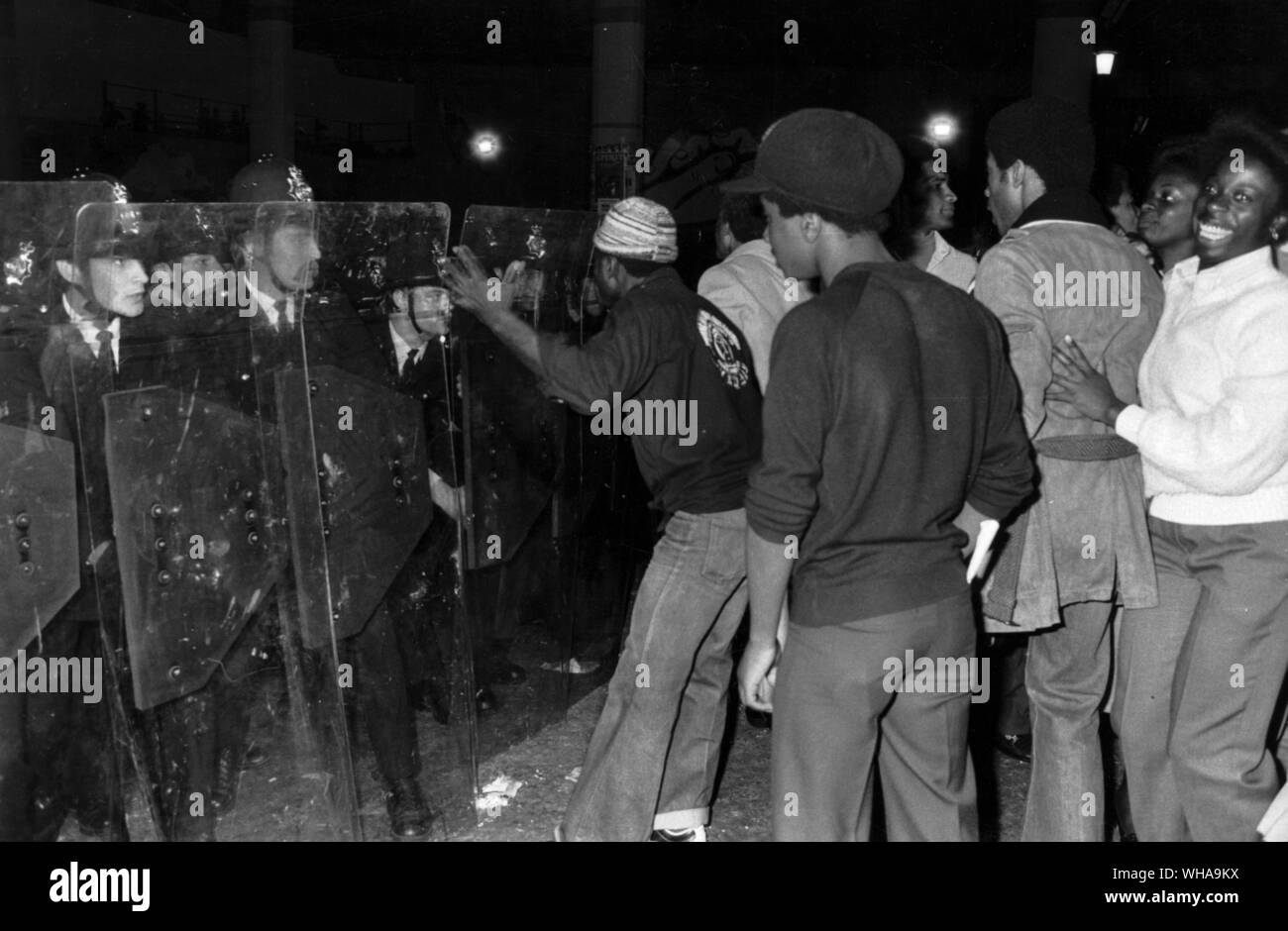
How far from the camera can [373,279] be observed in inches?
142

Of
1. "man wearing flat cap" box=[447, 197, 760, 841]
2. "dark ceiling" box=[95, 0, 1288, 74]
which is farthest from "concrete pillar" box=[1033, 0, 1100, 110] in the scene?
"man wearing flat cap" box=[447, 197, 760, 841]

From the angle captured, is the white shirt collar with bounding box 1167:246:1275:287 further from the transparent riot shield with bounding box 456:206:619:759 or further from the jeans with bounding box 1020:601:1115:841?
the transparent riot shield with bounding box 456:206:619:759

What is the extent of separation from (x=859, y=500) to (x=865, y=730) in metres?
0.47

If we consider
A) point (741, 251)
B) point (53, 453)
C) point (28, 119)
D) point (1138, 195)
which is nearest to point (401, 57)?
point (28, 119)

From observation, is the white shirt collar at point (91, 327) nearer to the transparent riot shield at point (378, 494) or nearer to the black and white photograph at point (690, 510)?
the black and white photograph at point (690, 510)

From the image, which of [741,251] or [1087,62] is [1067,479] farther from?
[1087,62]

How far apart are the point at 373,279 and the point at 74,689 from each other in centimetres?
131

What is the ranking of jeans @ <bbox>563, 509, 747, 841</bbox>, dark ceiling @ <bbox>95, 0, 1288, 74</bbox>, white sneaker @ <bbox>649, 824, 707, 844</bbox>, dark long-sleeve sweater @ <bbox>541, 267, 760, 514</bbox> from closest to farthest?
dark long-sleeve sweater @ <bbox>541, 267, 760, 514</bbox>, jeans @ <bbox>563, 509, 747, 841</bbox>, white sneaker @ <bbox>649, 824, 707, 844</bbox>, dark ceiling @ <bbox>95, 0, 1288, 74</bbox>

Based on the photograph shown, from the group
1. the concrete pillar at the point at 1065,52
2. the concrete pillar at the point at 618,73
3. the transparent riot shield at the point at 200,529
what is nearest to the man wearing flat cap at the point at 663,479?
the transparent riot shield at the point at 200,529

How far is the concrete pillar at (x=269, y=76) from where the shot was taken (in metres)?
15.2

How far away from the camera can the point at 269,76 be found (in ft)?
49.8

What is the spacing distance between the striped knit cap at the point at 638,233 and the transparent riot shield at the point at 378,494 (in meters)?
0.48

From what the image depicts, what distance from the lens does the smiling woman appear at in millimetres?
3035

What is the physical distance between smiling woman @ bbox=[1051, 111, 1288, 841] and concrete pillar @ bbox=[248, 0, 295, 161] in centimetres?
1355
